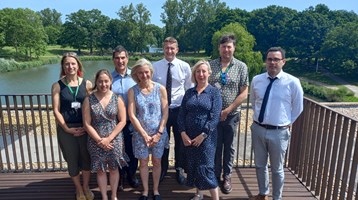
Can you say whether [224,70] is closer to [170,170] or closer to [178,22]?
[170,170]

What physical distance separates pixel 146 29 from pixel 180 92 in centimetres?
6053

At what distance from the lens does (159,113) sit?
2.97 m

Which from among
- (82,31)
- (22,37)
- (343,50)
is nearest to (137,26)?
(82,31)

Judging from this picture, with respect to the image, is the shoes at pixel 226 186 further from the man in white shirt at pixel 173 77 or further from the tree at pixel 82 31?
the tree at pixel 82 31

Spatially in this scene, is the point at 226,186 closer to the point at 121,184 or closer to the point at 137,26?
the point at 121,184

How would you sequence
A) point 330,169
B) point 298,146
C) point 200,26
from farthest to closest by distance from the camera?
point 200,26 < point 298,146 < point 330,169

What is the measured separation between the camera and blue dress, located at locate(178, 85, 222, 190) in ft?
9.13

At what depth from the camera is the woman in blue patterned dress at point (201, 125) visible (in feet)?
9.12

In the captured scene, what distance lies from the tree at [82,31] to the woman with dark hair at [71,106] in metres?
63.3

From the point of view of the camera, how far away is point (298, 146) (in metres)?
3.76

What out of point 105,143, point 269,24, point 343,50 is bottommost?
point 105,143

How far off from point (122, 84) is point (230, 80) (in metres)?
1.20

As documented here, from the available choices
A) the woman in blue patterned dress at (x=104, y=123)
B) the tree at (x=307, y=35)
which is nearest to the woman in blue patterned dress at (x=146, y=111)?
the woman in blue patterned dress at (x=104, y=123)

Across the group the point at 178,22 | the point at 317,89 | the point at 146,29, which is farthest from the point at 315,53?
the point at 146,29
